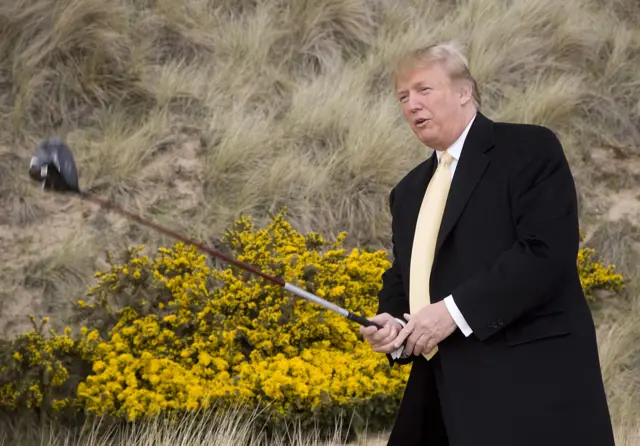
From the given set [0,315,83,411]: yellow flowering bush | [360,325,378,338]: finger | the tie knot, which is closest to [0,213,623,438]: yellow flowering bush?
[0,315,83,411]: yellow flowering bush

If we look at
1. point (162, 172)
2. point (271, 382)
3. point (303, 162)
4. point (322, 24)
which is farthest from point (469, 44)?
point (271, 382)

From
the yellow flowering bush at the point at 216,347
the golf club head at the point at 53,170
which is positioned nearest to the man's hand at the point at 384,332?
the golf club head at the point at 53,170

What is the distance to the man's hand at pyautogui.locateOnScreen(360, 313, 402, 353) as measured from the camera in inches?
125

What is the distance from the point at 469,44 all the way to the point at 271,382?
5.41 meters

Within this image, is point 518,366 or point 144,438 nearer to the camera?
point 518,366

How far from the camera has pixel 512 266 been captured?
287 centimetres

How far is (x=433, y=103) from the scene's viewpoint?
3188 millimetres

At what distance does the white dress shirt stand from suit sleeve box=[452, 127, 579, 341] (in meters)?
0.03

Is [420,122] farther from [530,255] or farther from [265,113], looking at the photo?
[265,113]

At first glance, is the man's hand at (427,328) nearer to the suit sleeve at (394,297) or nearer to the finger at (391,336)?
the finger at (391,336)

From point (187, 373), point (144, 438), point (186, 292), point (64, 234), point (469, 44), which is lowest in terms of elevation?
point (144, 438)

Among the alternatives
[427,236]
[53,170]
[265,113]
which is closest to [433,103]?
[427,236]

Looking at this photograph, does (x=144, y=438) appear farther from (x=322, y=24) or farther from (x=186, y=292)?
(x=322, y=24)

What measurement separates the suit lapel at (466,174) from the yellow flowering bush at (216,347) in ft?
7.73
